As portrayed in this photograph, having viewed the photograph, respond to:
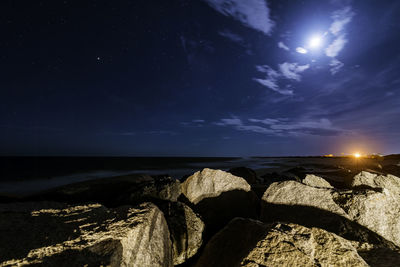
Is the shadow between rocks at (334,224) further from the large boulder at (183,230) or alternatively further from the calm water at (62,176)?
the calm water at (62,176)

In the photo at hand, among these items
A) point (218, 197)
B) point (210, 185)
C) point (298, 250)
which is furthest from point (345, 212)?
point (210, 185)

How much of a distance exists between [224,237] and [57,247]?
72.7 inches

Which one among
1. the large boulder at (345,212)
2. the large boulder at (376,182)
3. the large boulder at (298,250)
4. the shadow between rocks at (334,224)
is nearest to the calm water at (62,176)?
the shadow between rocks at (334,224)

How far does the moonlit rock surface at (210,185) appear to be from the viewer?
4552mm

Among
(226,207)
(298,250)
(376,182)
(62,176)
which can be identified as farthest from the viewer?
(62,176)

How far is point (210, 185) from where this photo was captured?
462 centimetres

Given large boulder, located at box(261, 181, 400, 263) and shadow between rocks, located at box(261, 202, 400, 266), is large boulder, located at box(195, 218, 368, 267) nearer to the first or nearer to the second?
shadow between rocks, located at box(261, 202, 400, 266)

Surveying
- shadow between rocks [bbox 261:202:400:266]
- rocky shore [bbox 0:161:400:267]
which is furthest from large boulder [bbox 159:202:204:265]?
shadow between rocks [bbox 261:202:400:266]

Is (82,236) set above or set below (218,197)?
above

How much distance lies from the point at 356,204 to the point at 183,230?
2.75m

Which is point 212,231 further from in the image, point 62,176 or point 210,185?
point 62,176

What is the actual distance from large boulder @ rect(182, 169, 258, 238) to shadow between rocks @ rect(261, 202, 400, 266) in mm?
980

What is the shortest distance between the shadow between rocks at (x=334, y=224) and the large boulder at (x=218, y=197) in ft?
3.21

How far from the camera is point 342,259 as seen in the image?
5.04 feet
